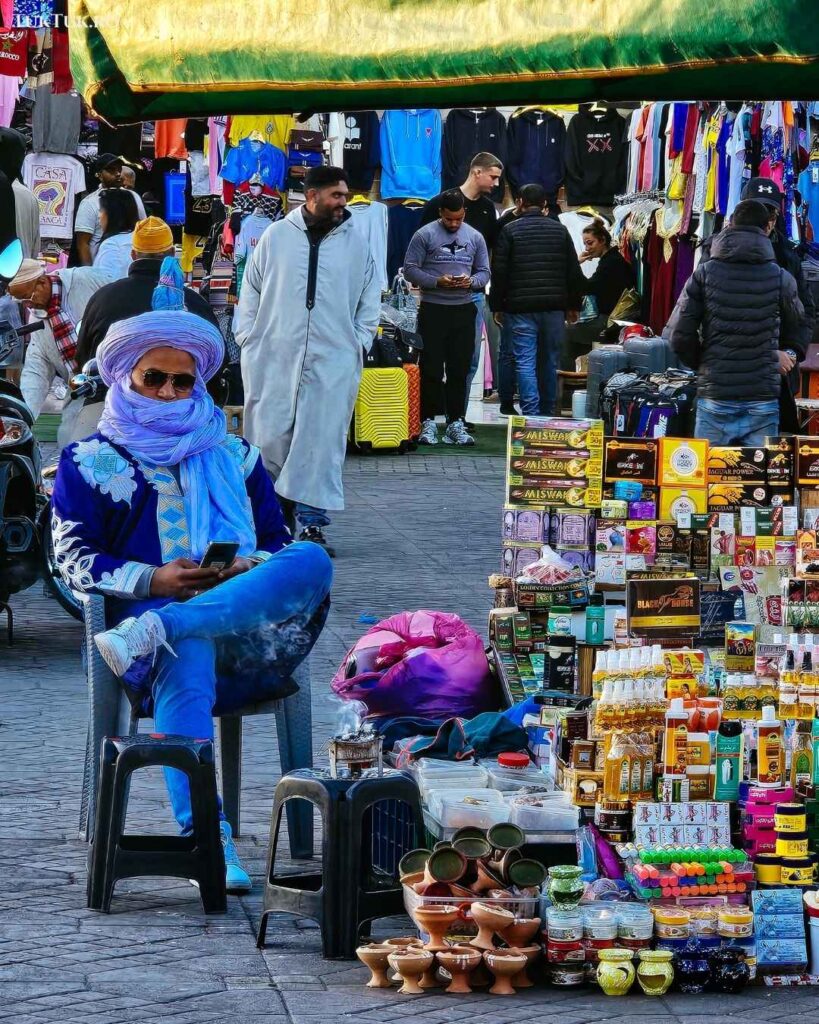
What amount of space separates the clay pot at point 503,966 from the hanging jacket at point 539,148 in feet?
53.9

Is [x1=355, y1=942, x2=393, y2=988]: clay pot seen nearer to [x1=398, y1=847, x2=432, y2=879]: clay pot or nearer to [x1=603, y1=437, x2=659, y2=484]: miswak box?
[x1=398, y1=847, x2=432, y2=879]: clay pot

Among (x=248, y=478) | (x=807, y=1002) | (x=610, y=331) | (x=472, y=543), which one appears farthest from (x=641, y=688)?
(x=610, y=331)

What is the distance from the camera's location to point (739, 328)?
37.7 ft

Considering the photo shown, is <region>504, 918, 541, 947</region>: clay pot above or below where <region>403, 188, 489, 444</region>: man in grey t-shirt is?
below

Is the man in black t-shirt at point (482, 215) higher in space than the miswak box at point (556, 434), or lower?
higher

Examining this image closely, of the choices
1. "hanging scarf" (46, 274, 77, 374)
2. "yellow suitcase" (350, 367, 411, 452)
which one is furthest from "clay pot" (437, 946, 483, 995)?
"yellow suitcase" (350, 367, 411, 452)

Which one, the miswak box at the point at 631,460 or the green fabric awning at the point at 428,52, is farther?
the miswak box at the point at 631,460

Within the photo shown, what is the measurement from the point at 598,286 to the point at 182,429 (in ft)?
43.0

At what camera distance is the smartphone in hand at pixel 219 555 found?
566cm

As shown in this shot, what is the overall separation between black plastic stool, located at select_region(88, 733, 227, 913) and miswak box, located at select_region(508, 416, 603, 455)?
7.89 feet

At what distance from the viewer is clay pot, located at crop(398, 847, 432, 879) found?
5.06 meters

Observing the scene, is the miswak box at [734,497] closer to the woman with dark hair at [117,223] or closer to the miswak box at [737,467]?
the miswak box at [737,467]

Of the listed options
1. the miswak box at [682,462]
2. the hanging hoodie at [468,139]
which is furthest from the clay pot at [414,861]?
the hanging hoodie at [468,139]

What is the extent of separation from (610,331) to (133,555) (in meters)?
12.4
